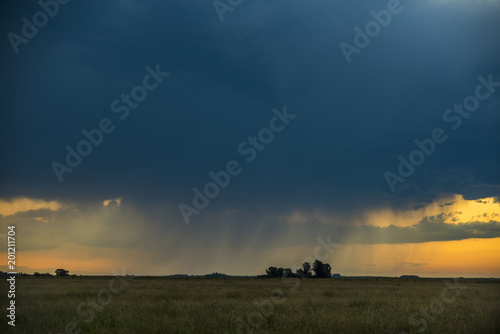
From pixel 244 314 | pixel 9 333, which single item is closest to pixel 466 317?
pixel 244 314

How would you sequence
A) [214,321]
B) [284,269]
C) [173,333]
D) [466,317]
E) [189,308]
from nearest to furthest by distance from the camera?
[173,333]
[214,321]
[466,317]
[189,308]
[284,269]

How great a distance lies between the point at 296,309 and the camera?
1684 cm

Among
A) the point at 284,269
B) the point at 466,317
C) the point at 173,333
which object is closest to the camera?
the point at 173,333

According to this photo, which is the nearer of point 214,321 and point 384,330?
point 384,330

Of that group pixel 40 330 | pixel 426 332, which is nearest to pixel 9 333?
pixel 40 330

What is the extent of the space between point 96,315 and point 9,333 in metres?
3.77

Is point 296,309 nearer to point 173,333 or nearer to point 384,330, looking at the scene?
→ point 384,330

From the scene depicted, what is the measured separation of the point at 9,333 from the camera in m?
11.5

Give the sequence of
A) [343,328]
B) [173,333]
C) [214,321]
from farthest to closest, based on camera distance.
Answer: [214,321] → [343,328] → [173,333]

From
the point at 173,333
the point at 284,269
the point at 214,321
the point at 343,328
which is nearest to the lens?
the point at 173,333

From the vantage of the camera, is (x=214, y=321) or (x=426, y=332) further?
(x=214, y=321)

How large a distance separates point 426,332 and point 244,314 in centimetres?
595

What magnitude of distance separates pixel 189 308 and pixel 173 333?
5.47 meters

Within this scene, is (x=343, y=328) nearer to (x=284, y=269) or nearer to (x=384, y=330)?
(x=384, y=330)
